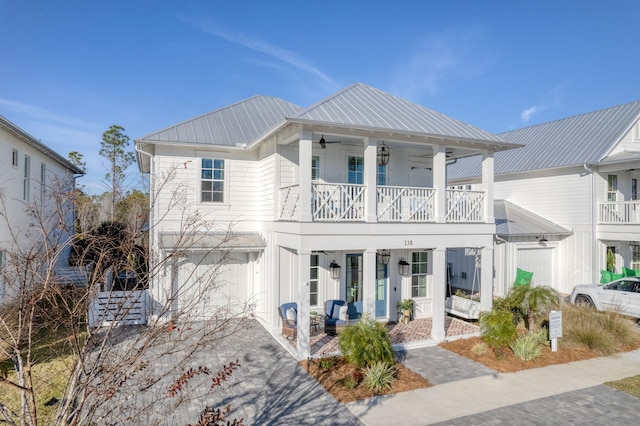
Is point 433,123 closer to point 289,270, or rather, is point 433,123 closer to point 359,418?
point 289,270

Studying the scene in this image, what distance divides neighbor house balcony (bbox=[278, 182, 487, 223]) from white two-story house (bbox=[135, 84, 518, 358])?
40 mm

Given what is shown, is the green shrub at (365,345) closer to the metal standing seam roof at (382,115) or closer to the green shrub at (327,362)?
the green shrub at (327,362)

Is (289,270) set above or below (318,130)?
below

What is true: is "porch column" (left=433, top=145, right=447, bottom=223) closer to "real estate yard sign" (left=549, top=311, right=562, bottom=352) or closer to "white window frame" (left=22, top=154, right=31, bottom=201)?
"real estate yard sign" (left=549, top=311, right=562, bottom=352)

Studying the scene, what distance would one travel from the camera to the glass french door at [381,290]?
13.3 metres

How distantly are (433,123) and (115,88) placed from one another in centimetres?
1596

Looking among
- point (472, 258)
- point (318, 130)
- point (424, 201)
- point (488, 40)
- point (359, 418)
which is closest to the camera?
point (359, 418)

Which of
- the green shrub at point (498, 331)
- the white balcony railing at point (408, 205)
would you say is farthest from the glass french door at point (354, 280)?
the green shrub at point (498, 331)

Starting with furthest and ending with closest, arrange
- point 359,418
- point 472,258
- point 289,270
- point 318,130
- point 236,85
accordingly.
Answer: point 236,85
point 472,258
point 289,270
point 318,130
point 359,418

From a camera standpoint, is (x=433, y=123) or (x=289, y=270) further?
(x=289, y=270)

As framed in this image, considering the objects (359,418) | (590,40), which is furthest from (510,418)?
(590,40)

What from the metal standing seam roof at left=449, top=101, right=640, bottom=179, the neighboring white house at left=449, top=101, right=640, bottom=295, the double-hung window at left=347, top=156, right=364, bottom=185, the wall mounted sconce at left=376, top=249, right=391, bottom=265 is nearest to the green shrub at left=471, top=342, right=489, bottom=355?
the wall mounted sconce at left=376, top=249, right=391, bottom=265

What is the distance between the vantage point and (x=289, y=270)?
12242 millimetres

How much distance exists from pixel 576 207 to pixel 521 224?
288cm
